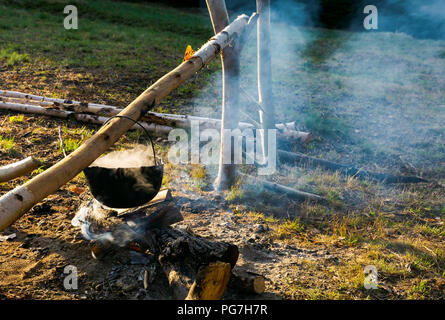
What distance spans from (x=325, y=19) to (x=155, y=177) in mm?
18036

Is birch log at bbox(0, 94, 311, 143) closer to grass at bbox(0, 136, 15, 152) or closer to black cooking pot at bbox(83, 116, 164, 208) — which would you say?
grass at bbox(0, 136, 15, 152)

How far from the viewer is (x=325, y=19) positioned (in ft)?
60.9

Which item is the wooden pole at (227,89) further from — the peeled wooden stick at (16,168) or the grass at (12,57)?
the grass at (12,57)

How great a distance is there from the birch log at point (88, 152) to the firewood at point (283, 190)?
199cm

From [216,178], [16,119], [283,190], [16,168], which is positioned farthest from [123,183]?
[16,119]

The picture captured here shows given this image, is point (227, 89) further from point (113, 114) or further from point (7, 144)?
point (7, 144)

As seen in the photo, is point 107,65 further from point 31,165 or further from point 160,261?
point 160,261

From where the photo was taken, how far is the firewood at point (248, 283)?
9.47 ft

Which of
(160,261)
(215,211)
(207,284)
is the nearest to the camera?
(207,284)

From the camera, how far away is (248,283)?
114 inches

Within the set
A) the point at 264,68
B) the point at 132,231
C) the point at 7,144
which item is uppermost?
the point at 264,68

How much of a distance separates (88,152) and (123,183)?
0.49m
